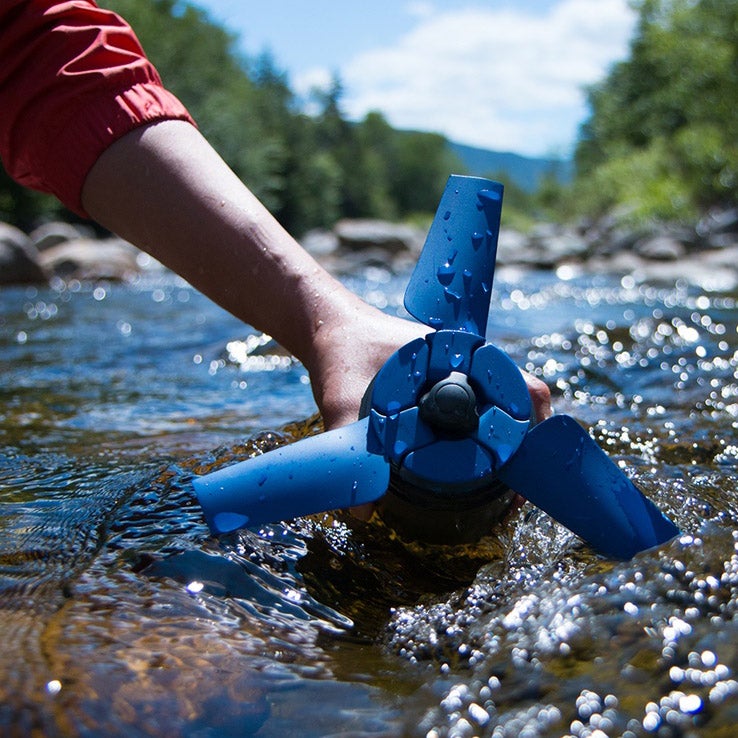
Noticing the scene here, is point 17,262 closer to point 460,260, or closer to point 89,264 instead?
point 89,264

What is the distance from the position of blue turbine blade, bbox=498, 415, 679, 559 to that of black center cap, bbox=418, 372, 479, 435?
9 centimetres

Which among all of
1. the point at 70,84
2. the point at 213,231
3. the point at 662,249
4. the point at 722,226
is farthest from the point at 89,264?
the point at 722,226

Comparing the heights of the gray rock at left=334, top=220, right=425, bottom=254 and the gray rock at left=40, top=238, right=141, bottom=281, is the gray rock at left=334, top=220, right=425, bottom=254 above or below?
below

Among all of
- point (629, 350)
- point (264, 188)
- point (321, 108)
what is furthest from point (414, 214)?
point (629, 350)

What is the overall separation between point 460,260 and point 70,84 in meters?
0.83

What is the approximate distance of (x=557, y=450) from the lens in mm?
1090

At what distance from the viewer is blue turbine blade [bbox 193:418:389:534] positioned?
3.59 ft

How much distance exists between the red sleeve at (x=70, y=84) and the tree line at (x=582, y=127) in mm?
24670

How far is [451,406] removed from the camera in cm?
104

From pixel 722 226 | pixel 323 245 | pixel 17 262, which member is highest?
pixel 17 262

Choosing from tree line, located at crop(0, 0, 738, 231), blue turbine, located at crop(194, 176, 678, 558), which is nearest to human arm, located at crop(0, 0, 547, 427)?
blue turbine, located at crop(194, 176, 678, 558)

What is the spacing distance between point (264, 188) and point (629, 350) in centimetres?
3741

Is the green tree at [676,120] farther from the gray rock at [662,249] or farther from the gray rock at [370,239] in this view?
the gray rock at [370,239]

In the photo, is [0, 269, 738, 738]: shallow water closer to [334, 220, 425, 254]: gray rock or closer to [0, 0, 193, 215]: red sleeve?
[0, 0, 193, 215]: red sleeve
